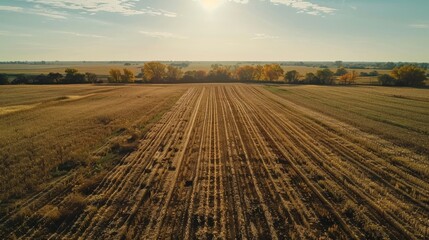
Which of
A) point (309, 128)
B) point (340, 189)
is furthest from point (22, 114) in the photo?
point (340, 189)

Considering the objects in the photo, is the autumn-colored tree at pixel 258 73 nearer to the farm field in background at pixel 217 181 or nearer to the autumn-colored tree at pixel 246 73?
the autumn-colored tree at pixel 246 73

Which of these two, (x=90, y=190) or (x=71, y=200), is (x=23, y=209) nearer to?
(x=71, y=200)

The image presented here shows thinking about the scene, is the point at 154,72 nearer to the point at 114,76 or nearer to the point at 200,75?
the point at 114,76

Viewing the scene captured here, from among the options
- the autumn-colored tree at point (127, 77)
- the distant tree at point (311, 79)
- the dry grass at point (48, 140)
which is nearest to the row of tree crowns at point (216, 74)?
the distant tree at point (311, 79)

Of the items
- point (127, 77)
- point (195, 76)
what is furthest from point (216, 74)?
point (127, 77)

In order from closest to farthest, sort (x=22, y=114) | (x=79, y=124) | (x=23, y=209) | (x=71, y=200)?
(x=23, y=209)
(x=71, y=200)
(x=79, y=124)
(x=22, y=114)

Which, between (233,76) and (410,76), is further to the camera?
(233,76)
